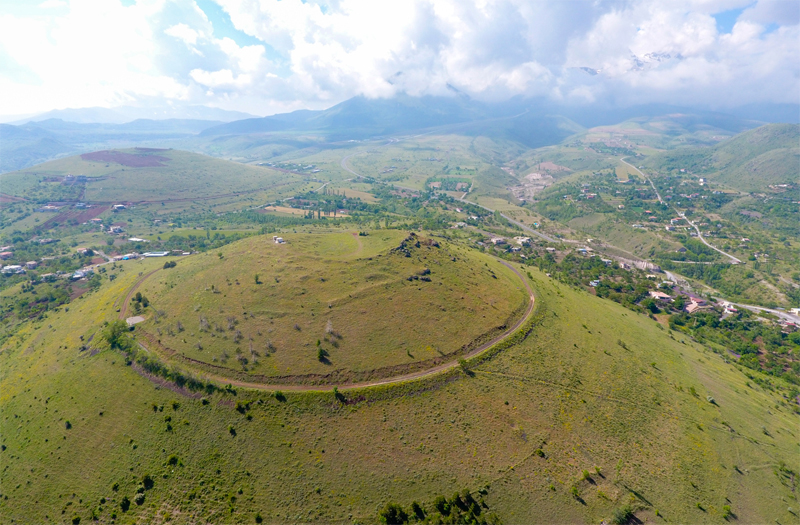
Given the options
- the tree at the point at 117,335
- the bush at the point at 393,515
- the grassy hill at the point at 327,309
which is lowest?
the bush at the point at 393,515

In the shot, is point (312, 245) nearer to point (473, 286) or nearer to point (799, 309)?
point (473, 286)

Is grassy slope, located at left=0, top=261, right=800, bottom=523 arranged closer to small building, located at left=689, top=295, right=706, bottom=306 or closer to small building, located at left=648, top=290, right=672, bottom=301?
small building, located at left=648, top=290, right=672, bottom=301

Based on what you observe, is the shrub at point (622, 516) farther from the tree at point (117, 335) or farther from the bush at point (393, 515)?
the tree at point (117, 335)

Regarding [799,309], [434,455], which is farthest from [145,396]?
[799,309]

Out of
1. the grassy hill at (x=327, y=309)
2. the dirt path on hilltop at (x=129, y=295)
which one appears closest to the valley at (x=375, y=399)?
the grassy hill at (x=327, y=309)

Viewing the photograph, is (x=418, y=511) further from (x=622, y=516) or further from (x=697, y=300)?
(x=697, y=300)

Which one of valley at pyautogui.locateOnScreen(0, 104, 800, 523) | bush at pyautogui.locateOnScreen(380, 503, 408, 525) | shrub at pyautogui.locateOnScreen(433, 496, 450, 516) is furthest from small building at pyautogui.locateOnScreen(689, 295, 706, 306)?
bush at pyautogui.locateOnScreen(380, 503, 408, 525)

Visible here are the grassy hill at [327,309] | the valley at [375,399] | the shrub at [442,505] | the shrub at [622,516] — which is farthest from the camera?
the grassy hill at [327,309]
